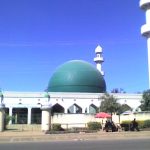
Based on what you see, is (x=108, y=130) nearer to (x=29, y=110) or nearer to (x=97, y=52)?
(x=29, y=110)

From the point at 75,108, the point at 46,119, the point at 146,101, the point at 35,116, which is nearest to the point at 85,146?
the point at 46,119

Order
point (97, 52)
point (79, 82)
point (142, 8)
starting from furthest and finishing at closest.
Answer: point (97, 52), point (79, 82), point (142, 8)

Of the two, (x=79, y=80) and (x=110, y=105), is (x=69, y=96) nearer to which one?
(x=79, y=80)

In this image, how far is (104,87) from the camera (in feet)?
251

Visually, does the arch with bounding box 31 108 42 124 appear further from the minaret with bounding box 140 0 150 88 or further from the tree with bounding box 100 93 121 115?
the minaret with bounding box 140 0 150 88

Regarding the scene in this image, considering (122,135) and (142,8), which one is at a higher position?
(142,8)

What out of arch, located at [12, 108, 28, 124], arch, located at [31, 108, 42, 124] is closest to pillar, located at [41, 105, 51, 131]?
arch, located at [31, 108, 42, 124]

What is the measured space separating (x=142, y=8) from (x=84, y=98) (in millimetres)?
17304

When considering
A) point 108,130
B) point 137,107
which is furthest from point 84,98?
point 108,130

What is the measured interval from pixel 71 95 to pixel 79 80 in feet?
18.7

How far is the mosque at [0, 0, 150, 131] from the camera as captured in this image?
65.8 m

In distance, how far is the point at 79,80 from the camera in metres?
74.2

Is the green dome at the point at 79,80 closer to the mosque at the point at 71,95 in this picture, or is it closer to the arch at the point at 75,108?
the mosque at the point at 71,95

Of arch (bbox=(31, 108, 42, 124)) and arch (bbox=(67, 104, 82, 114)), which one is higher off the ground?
arch (bbox=(67, 104, 82, 114))
